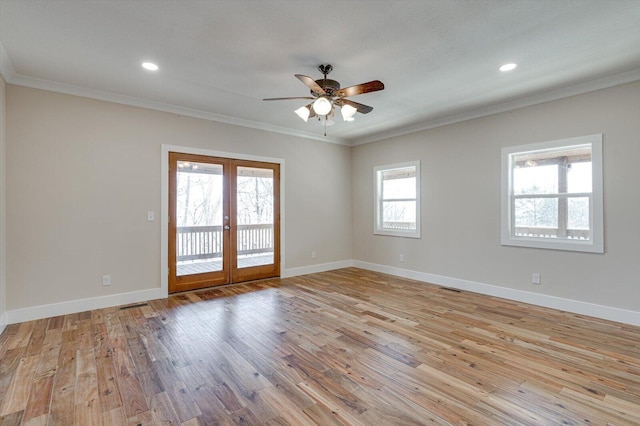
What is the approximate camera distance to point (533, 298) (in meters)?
4.13

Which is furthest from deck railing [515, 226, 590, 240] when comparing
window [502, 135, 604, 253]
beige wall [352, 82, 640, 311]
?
beige wall [352, 82, 640, 311]

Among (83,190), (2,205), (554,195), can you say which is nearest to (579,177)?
(554,195)

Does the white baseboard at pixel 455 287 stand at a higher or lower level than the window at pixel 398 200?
lower

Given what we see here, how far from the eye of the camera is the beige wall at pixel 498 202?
11.4 feet

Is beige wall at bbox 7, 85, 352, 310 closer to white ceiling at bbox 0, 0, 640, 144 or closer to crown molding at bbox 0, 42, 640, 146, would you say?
crown molding at bbox 0, 42, 640, 146

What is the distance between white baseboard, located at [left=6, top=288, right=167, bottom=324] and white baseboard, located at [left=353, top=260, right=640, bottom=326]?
4.22 metres

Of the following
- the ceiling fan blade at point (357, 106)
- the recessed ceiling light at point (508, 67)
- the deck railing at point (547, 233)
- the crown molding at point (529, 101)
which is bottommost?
the deck railing at point (547, 233)

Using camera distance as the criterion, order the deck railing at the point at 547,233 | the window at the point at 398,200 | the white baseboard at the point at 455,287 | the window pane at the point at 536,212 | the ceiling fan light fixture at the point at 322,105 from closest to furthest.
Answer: the ceiling fan light fixture at the point at 322,105 → the white baseboard at the point at 455,287 → the deck railing at the point at 547,233 → the window pane at the point at 536,212 → the window at the point at 398,200

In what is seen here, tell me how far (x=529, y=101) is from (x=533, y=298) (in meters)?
2.68

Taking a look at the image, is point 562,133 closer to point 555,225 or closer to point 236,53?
point 555,225

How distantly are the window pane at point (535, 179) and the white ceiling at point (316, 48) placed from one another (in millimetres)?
921

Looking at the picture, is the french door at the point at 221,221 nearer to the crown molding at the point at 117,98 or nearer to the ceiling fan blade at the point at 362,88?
the crown molding at the point at 117,98

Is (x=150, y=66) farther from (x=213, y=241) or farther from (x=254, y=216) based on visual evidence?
(x=254, y=216)

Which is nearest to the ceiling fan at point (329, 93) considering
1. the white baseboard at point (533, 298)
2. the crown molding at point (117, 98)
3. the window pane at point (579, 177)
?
the crown molding at point (117, 98)
